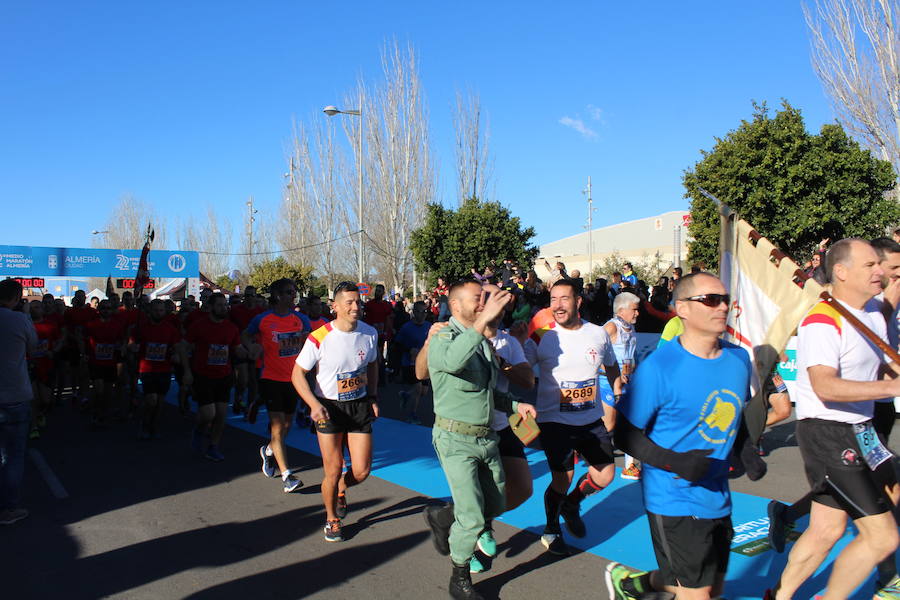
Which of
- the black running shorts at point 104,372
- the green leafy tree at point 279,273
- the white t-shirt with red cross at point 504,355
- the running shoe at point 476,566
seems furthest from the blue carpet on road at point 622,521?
the green leafy tree at point 279,273

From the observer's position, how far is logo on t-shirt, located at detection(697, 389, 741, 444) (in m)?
2.88

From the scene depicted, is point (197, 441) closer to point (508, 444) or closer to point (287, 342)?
point (287, 342)

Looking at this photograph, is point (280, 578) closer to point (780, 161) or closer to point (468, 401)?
point (468, 401)

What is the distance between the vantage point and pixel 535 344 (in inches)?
196

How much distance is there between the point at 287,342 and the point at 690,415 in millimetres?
4939

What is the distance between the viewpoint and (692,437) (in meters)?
2.89

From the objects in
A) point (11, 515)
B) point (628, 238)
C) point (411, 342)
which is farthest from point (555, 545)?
point (628, 238)

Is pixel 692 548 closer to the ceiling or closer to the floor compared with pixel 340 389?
closer to the floor

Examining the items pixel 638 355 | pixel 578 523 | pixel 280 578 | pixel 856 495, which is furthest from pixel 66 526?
pixel 638 355

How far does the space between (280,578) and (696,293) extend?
3.17 m

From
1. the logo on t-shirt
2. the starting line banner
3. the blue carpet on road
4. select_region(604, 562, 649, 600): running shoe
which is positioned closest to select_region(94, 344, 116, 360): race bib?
the blue carpet on road

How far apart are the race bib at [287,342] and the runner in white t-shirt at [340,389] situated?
166cm

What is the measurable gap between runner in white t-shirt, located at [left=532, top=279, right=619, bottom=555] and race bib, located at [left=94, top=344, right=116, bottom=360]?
297 inches

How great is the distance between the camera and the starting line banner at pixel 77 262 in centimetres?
3231
